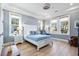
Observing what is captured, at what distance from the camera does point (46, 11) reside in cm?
162

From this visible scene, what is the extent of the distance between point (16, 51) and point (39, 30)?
2.05 feet

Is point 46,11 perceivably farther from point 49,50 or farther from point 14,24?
point 49,50

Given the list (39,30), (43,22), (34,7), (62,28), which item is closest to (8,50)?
(39,30)

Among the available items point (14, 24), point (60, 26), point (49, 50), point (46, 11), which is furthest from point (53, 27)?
point (14, 24)

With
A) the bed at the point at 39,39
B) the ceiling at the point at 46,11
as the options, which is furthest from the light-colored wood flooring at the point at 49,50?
the ceiling at the point at 46,11

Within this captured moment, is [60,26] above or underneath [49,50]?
above

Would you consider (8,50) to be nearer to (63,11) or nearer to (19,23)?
(19,23)

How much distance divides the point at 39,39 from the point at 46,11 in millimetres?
593

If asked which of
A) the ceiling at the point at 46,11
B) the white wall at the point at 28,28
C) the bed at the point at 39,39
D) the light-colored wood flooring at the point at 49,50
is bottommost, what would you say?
the light-colored wood flooring at the point at 49,50

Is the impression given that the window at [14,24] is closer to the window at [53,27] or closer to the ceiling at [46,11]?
the ceiling at [46,11]

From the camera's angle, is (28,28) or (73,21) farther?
(28,28)

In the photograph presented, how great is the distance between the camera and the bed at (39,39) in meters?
1.62

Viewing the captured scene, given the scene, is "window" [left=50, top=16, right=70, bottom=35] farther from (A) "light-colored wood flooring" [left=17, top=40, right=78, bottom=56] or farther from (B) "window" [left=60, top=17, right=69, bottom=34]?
(A) "light-colored wood flooring" [left=17, top=40, right=78, bottom=56]

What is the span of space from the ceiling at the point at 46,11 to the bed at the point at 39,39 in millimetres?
402
